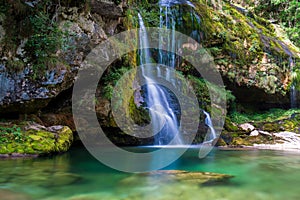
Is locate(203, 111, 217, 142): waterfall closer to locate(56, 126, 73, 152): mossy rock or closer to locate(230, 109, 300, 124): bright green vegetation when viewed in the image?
locate(230, 109, 300, 124): bright green vegetation

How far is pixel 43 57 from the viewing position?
682cm

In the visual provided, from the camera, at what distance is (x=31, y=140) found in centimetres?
632

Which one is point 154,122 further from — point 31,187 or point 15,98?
point 31,187

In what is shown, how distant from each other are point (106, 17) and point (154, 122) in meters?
3.69

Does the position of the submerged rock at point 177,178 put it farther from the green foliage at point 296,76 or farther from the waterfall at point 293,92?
the green foliage at point 296,76

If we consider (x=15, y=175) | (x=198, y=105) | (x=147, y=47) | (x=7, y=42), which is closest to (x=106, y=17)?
(x=147, y=47)

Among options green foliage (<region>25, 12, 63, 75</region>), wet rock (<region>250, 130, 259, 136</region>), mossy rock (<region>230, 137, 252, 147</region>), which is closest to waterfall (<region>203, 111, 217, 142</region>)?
mossy rock (<region>230, 137, 252, 147</region>)

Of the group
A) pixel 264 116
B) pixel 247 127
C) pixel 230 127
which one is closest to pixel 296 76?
pixel 264 116

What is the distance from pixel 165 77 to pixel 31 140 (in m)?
5.53

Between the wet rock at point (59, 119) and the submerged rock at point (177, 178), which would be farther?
the wet rock at point (59, 119)

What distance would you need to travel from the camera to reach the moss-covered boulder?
600 cm

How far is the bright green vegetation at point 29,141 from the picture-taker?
6.02 m

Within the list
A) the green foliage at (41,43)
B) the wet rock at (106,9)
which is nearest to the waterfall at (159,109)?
the wet rock at (106,9)

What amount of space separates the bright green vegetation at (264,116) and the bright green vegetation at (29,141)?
7073mm
